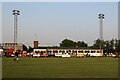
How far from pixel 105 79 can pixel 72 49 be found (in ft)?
475

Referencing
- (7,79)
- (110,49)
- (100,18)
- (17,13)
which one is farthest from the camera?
(110,49)

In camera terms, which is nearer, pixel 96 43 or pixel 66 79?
pixel 66 79

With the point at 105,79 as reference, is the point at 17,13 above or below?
above

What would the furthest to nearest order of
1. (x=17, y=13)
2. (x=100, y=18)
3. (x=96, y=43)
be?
1. (x=96, y=43)
2. (x=100, y=18)
3. (x=17, y=13)

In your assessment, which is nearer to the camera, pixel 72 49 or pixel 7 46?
pixel 72 49

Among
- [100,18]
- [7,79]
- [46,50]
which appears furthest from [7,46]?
[7,79]

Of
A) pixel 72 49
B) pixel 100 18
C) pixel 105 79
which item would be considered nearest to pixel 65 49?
pixel 72 49

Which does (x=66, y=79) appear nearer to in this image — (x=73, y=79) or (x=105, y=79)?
(x=73, y=79)

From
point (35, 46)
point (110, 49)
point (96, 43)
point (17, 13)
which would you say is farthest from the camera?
point (96, 43)

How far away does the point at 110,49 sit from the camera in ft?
569

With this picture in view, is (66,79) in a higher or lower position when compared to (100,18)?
lower

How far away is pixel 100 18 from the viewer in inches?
3730

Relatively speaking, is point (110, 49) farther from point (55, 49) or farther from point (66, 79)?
point (66, 79)

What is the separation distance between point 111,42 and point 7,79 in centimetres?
16168
